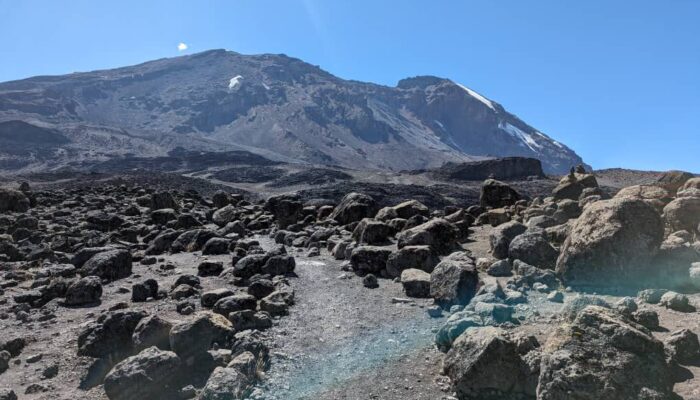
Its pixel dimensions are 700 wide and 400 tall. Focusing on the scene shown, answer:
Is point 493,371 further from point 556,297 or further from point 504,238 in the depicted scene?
point 504,238

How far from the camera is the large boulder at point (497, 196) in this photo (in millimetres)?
20156

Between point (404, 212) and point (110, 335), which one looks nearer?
point (110, 335)

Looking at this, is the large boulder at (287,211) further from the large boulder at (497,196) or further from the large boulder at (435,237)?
the large boulder at (435,237)

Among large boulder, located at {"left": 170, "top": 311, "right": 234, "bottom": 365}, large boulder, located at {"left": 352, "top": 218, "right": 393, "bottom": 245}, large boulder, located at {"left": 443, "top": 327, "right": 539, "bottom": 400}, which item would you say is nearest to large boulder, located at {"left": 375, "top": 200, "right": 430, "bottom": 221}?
large boulder, located at {"left": 352, "top": 218, "right": 393, "bottom": 245}

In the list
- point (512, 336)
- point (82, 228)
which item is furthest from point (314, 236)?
point (512, 336)

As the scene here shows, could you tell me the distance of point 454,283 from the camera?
8.74m

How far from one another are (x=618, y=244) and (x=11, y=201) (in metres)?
28.2

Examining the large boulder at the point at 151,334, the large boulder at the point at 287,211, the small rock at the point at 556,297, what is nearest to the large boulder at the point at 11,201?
the large boulder at the point at 287,211

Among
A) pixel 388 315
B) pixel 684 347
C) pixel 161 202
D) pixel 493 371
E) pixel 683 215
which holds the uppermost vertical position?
pixel 683 215

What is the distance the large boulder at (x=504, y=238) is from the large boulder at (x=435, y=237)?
125 centimetres

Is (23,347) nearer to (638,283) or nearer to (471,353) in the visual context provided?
(471,353)

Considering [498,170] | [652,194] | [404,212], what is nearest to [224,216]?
[404,212]

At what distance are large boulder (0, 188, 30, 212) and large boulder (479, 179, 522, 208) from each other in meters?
23.2

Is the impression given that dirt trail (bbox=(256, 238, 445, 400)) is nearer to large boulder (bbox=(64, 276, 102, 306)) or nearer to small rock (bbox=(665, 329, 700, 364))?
small rock (bbox=(665, 329, 700, 364))
